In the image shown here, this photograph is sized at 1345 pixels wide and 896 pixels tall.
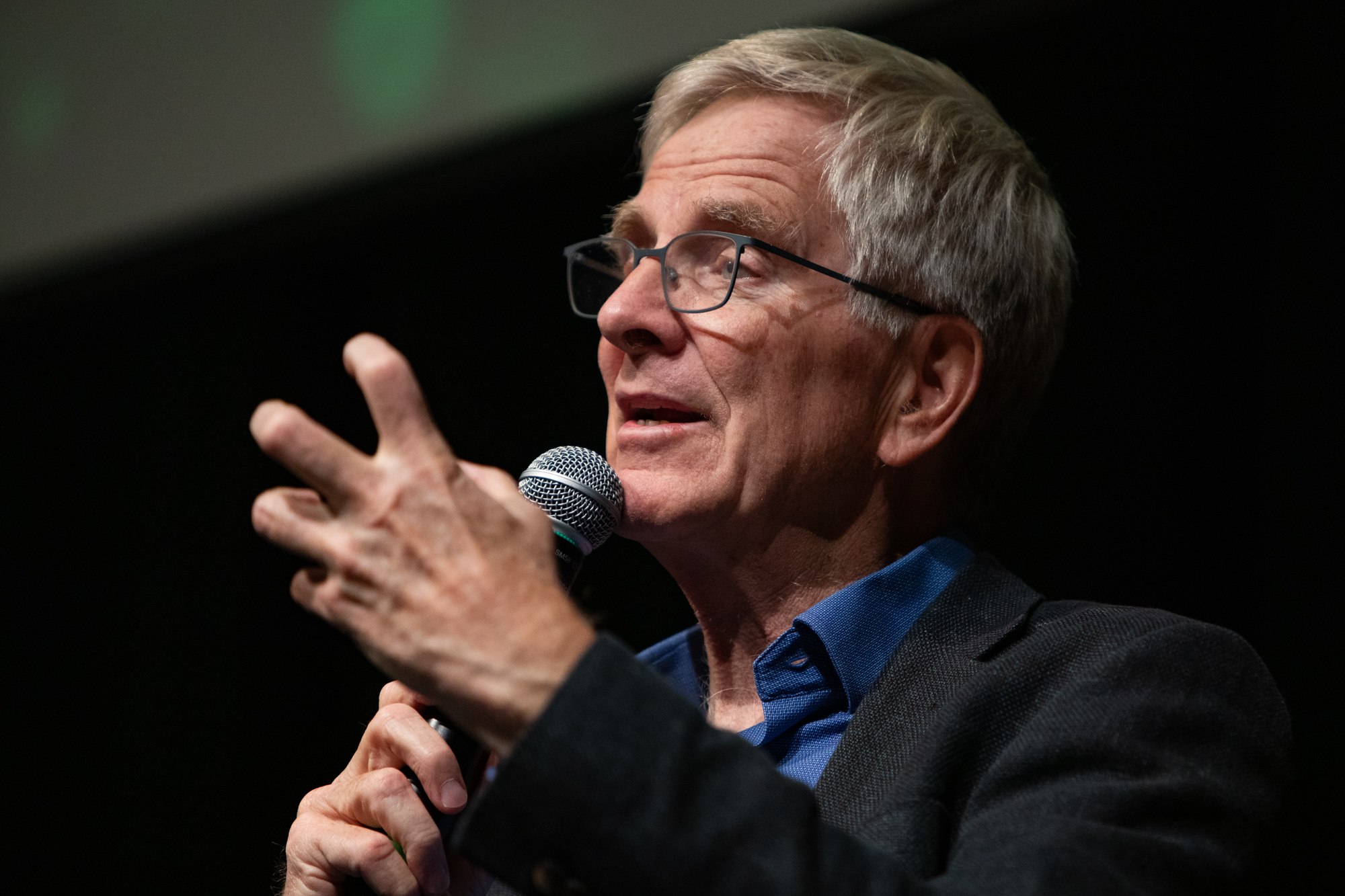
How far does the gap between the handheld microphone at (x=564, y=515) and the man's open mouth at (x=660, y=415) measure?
6.9 inches

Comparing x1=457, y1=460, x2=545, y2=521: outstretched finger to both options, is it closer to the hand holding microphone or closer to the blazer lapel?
the hand holding microphone

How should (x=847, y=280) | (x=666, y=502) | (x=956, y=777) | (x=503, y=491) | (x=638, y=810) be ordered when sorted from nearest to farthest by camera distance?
(x=638, y=810), (x=503, y=491), (x=956, y=777), (x=666, y=502), (x=847, y=280)

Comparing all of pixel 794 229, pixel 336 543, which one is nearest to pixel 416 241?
pixel 794 229

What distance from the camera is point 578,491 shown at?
1.41m

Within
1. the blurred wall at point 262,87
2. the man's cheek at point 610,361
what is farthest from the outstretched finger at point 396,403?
the blurred wall at point 262,87

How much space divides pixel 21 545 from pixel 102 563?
0.38 metres

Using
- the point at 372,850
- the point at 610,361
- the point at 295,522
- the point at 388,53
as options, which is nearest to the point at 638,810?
the point at 295,522

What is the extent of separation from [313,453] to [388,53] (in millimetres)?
2630

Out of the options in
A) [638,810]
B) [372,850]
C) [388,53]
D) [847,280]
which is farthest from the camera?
[388,53]

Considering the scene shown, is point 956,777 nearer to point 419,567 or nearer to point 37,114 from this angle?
point 419,567

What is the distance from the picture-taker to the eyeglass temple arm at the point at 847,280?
167cm

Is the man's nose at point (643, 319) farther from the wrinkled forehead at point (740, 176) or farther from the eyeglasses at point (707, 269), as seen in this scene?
the wrinkled forehead at point (740, 176)

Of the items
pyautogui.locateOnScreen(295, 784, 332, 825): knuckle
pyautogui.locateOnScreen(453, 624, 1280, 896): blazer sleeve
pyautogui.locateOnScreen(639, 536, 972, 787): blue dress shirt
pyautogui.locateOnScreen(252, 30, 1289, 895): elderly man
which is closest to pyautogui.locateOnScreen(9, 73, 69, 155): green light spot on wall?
pyautogui.locateOnScreen(252, 30, 1289, 895): elderly man

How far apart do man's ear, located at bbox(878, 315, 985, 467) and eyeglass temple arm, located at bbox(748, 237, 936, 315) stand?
0.04 metres
